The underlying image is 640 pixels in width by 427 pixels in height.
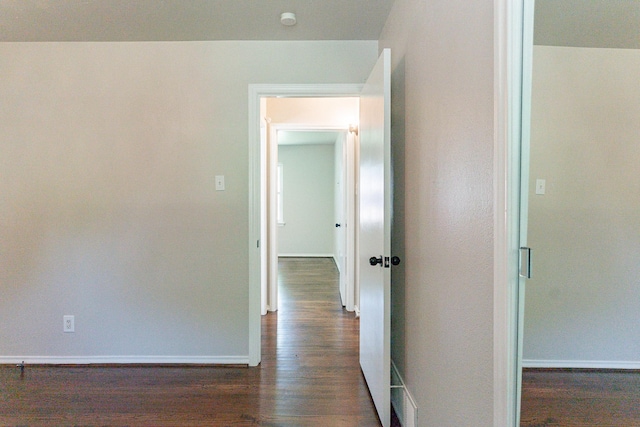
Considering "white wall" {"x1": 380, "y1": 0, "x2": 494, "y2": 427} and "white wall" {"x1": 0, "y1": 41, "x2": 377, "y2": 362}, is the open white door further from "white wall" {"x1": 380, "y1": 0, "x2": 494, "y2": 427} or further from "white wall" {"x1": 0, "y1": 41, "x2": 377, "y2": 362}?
"white wall" {"x1": 0, "y1": 41, "x2": 377, "y2": 362}

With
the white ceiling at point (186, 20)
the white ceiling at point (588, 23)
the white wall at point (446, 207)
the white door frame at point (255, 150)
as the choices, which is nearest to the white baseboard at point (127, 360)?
the white door frame at point (255, 150)

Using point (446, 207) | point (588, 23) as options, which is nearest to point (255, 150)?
point (446, 207)

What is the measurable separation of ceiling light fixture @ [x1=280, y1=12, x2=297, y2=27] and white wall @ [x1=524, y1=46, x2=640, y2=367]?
1.69 m

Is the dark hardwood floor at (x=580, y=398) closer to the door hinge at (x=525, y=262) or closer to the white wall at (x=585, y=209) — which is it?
the white wall at (x=585, y=209)

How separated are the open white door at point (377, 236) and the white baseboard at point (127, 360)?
1.01m

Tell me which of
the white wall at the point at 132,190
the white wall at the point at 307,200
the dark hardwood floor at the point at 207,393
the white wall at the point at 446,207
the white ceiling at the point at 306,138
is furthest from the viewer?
the white wall at the point at 307,200

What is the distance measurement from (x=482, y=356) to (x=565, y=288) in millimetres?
416

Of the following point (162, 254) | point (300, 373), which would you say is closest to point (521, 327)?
point (300, 373)

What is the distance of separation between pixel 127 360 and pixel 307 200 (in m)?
5.27

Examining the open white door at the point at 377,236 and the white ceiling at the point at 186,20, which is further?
the white ceiling at the point at 186,20

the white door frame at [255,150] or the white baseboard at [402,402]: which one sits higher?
the white door frame at [255,150]

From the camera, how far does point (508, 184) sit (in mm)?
878

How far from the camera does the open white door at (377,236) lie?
1738 mm

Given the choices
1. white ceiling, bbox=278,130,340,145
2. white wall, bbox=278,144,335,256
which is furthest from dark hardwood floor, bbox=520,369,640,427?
white wall, bbox=278,144,335,256
